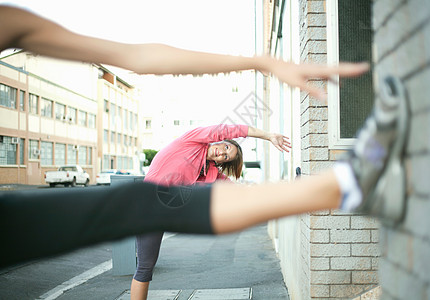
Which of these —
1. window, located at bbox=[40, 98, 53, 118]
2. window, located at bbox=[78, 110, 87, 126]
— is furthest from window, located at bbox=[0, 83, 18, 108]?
window, located at bbox=[78, 110, 87, 126]

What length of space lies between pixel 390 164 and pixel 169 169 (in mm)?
2582

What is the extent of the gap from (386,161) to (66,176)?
3586 cm

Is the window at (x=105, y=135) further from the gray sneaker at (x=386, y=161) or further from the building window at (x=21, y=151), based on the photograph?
the gray sneaker at (x=386, y=161)

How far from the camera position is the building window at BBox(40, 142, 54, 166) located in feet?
123

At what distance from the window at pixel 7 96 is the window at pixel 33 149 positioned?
3.71 metres

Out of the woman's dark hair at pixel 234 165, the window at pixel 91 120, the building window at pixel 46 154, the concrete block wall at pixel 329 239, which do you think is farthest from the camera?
the window at pixel 91 120

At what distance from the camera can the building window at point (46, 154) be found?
37469 mm

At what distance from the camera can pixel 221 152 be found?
154 inches

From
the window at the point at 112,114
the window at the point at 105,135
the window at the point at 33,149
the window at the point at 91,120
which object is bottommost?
the window at the point at 33,149

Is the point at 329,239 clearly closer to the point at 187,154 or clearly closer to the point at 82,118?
the point at 187,154

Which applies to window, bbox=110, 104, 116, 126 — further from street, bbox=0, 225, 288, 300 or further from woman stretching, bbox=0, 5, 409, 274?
woman stretching, bbox=0, 5, 409, 274

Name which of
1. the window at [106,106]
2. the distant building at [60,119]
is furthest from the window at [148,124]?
the window at [106,106]

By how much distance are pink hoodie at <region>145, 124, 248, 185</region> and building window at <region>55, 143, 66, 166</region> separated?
3915cm

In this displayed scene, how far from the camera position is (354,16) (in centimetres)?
339
